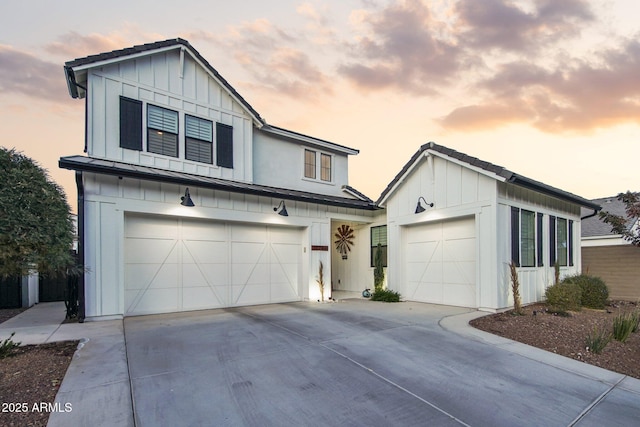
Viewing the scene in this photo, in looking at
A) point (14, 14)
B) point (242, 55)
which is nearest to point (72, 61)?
point (14, 14)

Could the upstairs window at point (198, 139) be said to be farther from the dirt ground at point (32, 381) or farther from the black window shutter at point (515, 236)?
the black window shutter at point (515, 236)

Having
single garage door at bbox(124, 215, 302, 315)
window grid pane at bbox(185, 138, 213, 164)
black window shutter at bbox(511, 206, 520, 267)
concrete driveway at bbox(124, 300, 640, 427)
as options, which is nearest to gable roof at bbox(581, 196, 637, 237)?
black window shutter at bbox(511, 206, 520, 267)

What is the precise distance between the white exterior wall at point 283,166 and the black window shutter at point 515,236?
6.85 m

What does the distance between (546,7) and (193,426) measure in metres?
12.0

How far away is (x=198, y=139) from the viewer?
10.4 metres

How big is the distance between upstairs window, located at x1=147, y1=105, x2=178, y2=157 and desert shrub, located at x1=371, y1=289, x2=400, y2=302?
794 centimetres

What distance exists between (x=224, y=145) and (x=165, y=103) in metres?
2.08

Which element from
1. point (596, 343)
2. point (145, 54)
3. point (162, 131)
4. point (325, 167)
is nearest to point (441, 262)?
point (596, 343)

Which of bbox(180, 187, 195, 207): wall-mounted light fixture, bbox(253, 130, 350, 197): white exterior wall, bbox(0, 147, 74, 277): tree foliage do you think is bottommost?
bbox(0, 147, 74, 277): tree foliage

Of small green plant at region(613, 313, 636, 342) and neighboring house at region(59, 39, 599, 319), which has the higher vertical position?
neighboring house at region(59, 39, 599, 319)

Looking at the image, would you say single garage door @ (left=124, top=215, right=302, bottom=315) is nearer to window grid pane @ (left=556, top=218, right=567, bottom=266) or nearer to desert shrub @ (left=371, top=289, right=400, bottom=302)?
desert shrub @ (left=371, top=289, right=400, bottom=302)

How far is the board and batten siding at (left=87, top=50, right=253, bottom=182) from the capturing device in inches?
342

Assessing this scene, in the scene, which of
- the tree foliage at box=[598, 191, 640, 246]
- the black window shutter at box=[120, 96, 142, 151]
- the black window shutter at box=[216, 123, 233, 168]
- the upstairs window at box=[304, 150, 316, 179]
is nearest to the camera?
the tree foliage at box=[598, 191, 640, 246]

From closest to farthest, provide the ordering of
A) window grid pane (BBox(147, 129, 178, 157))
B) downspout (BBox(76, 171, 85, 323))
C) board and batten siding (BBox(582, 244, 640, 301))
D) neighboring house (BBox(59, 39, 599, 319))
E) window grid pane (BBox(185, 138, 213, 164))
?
downspout (BBox(76, 171, 85, 323)), neighboring house (BBox(59, 39, 599, 319)), window grid pane (BBox(147, 129, 178, 157)), window grid pane (BBox(185, 138, 213, 164)), board and batten siding (BBox(582, 244, 640, 301))
